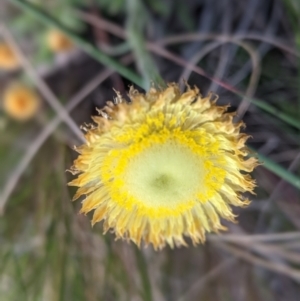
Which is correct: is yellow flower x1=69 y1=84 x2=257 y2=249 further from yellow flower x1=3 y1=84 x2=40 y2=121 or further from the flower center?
yellow flower x1=3 y1=84 x2=40 y2=121

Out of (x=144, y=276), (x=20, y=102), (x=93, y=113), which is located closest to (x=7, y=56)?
(x=20, y=102)

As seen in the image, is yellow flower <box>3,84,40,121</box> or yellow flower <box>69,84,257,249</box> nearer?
yellow flower <box>69,84,257,249</box>

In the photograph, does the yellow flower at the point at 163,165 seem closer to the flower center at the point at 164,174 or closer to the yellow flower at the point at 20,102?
the flower center at the point at 164,174

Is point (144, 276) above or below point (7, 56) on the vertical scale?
below

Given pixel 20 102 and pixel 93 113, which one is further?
pixel 20 102

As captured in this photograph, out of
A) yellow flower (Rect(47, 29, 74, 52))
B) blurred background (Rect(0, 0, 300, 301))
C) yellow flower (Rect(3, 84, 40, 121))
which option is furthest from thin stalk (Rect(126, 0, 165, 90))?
yellow flower (Rect(3, 84, 40, 121))

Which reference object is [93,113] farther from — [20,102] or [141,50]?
[20,102]
